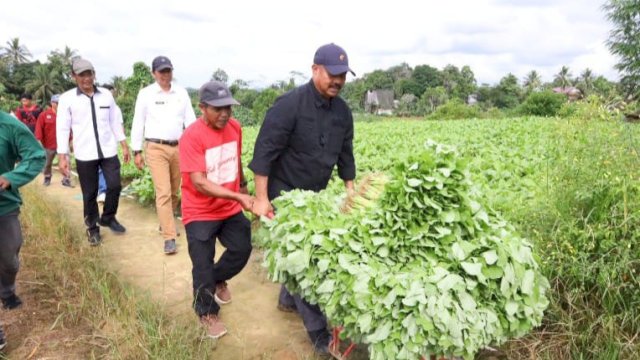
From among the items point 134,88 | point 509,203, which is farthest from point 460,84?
point 509,203

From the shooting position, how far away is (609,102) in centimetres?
354

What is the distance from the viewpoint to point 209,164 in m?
3.59

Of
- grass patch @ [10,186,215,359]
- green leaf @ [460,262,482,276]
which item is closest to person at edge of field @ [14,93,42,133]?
grass patch @ [10,186,215,359]

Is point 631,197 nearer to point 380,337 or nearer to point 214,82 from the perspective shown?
point 380,337

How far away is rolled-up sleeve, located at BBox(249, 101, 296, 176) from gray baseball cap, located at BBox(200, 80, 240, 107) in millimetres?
299

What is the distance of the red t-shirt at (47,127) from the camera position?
9.16 m

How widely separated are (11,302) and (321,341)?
2611 mm

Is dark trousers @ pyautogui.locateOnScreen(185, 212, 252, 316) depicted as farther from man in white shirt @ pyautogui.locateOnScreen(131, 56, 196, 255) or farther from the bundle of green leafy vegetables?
man in white shirt @ pyautogui.locateOnScreen(131, 56, 196, 255)

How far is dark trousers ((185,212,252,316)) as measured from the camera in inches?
141

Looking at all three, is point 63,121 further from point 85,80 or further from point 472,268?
point 472,268

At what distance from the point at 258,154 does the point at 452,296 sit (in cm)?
172

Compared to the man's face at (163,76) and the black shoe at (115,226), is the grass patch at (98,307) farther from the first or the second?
the man's face at (163,76)

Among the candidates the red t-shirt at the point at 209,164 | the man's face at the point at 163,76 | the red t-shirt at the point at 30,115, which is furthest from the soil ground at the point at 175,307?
the red t-shirt at the point at 30,115

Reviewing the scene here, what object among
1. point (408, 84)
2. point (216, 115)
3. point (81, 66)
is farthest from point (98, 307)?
point (408, 84)
